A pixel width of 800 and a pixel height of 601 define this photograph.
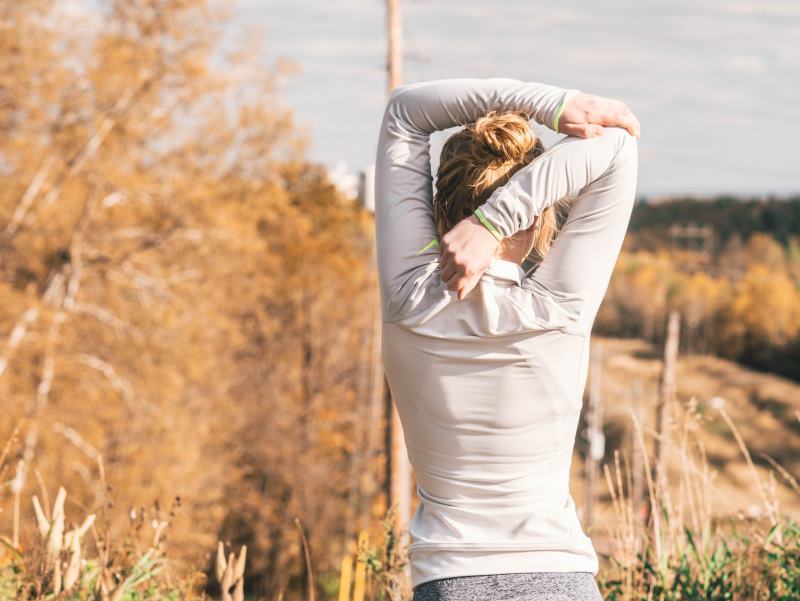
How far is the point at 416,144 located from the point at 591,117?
0.29 metres

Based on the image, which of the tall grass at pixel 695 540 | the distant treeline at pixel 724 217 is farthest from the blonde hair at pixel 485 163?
the distant treeline at pixel 724 217

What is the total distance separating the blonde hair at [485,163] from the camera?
159 centimetres

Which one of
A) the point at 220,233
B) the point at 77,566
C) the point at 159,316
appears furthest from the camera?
the point at 220,233

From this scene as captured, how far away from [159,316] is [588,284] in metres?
16.1

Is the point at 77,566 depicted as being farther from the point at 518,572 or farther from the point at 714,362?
the point at 714,362

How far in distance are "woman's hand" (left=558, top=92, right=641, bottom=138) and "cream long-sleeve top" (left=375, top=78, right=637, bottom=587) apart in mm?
20

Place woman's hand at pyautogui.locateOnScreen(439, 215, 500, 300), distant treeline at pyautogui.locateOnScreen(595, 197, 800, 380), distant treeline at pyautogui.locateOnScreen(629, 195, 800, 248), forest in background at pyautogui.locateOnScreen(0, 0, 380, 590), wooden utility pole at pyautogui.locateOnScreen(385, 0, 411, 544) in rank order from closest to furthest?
woman's hand at pyautogui.locateOnScreen(439, 215, 500, 300) < wooden utility pole at pyautogui.locateOnScreen(385, 0, 411, 544) < forest in background at pyautogui.locateOnScreen(0, 0, 380, 590) < distant treeline at pyautogui.locateOnScreen(595, 197, 800, 380) < distant treeline at pyautogui.locateOnScreen(629, 195, 800, 248)

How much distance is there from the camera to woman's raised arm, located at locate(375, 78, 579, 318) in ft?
5.27

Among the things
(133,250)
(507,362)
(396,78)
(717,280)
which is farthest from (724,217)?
(507,362)

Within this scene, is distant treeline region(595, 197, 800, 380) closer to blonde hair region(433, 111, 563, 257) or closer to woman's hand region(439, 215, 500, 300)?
blonde hair region(433, 111, 563, 257)

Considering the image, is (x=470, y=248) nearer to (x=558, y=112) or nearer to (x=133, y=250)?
(x=558, y=112)

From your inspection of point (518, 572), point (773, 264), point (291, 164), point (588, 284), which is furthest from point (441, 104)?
point (773, 264)

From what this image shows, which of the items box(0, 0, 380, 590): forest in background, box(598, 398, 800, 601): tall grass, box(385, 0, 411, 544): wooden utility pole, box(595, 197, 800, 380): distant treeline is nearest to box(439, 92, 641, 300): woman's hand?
box(598, 398, 800, 601): tall grass

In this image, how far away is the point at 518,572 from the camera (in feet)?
5.01
